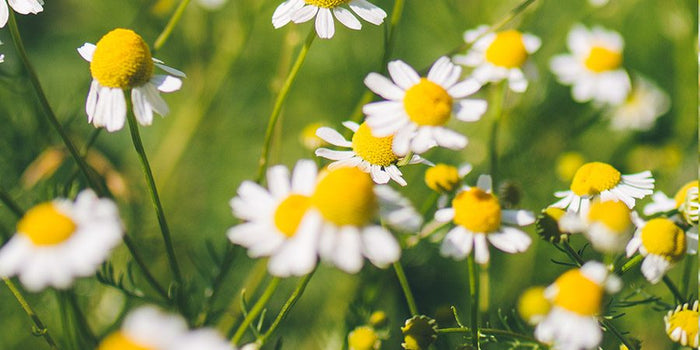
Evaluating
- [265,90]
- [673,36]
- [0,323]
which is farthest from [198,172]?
[673,36]

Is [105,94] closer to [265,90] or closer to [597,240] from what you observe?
[597,240]

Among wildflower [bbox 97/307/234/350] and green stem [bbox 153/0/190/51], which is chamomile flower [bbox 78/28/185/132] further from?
wildflower [bbox 97/307/234/350]

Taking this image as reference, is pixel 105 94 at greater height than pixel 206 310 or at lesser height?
greater

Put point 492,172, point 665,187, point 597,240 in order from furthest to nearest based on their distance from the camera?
point 665,187 < point 492,172 < point 597,240

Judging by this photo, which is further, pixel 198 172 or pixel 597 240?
pixel 198 172

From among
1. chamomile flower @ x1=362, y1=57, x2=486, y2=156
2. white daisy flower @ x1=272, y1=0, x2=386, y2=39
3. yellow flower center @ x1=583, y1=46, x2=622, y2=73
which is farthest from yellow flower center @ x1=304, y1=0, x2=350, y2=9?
yellow flower center @ x1=583, y1=46, x2=622, y2=73

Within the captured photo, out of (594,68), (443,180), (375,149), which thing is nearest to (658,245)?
(443,180)

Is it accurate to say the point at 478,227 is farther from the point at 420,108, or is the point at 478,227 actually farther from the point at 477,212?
the point at 420,108
